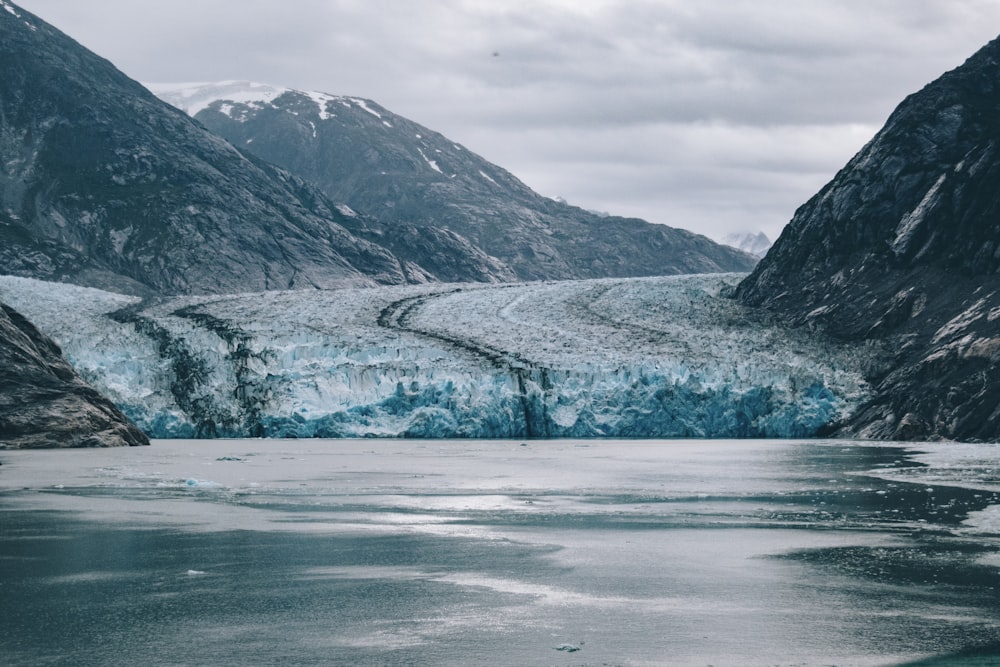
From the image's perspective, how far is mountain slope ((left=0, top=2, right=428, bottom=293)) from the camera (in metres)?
121

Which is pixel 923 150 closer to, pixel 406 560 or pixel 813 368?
pixel 813 368

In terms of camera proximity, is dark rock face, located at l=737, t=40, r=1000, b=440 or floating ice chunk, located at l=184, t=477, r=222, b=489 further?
dark rock face, located at l=737, t=40, r=1000, b=440

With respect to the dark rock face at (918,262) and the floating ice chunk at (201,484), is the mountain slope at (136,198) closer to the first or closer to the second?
the dark rock face at (918,262)

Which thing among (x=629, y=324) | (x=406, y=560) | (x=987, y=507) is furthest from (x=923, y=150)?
(x=406, y=560)

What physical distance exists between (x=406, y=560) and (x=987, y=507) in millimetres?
9872

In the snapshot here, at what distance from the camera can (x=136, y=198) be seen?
132 meters

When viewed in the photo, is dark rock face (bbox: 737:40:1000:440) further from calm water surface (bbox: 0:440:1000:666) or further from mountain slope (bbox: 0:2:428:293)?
mountain slope (bbox: 0:2:428:293)

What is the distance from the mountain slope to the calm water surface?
9529 cm

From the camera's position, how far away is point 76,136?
138m

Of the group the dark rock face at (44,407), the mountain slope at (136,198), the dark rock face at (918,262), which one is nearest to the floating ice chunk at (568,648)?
the dark rock face at (44,407)

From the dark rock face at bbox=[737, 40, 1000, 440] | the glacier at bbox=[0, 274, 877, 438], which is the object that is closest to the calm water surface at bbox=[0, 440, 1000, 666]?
the glacier at bbox=[0, 274, 877, 438]

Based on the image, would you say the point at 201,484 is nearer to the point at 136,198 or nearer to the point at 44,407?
the point at 44,407

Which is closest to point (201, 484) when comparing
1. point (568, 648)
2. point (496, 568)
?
point (496, 568)

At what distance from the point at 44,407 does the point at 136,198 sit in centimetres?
10382
